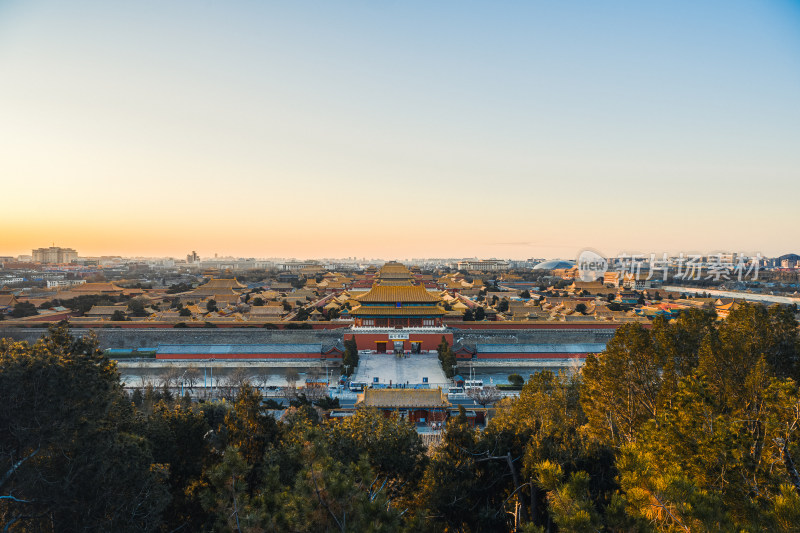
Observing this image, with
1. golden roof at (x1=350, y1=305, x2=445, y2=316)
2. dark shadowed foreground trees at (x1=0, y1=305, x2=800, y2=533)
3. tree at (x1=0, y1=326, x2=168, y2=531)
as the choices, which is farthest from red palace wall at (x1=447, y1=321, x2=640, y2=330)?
tree at (x1=0, y1=326, x2=168, y2=531)

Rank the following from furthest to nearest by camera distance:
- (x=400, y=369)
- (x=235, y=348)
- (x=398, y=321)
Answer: (x=398, y=321) → (x=235, y=348) → (x=400, y=369)

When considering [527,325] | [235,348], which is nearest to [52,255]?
[235,348]

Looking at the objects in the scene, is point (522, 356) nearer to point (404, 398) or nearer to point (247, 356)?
point (404, 398)

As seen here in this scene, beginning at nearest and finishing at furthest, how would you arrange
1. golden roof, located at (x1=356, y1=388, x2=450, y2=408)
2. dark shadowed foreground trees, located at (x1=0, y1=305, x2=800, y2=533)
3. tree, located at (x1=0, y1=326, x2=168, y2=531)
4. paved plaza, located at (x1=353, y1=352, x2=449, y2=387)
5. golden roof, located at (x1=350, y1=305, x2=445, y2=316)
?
dark shadowed foreground trees, located at (x1=0, y1=305, x2=800, y2=533), tree, located at (x1=0, y1=326, x2=168, y2=531), golden roof, located at (x1=356, y1=388, x2=450, y2=408), paved plaza, located at (x1=353, y1=352, x2=449, y2=387), golden roof, located at (x1=350, y1=305, x2=445, y2=316)

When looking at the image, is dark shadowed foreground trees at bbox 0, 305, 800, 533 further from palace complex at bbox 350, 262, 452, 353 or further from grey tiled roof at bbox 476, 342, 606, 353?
palace complex at bbox 350, 262, 452, 353

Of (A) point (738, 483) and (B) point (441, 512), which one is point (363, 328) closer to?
(B) point (441, 512)

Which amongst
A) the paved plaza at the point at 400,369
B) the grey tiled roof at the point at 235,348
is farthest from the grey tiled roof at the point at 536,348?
the grey tiled roof at the point at 235,348
